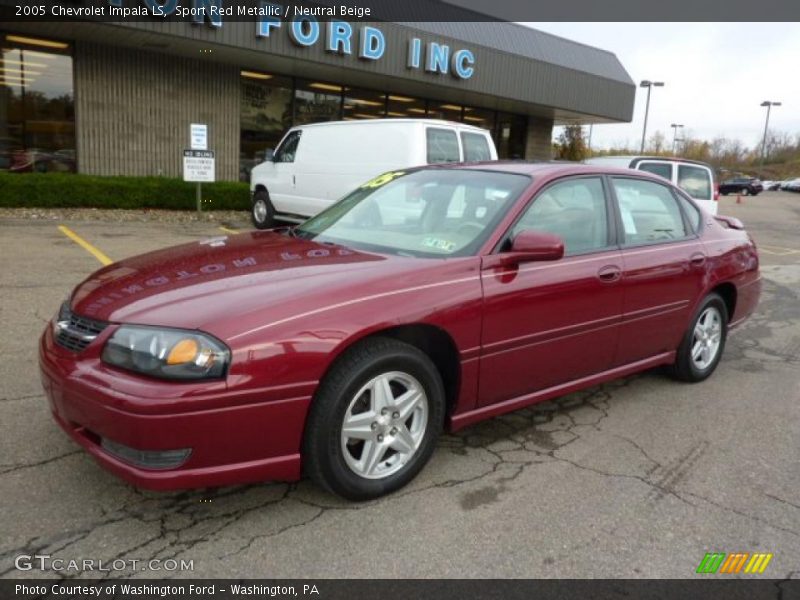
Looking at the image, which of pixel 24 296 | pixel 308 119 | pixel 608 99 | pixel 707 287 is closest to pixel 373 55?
pixel 308 119

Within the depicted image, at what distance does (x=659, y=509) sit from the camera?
3.00m

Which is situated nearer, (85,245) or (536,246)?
(536,246)

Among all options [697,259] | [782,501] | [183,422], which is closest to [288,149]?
[697,259]

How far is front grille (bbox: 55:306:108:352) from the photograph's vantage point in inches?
105

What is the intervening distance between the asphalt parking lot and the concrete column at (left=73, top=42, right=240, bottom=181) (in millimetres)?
10969

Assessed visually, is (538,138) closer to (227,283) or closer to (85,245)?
(85,245)

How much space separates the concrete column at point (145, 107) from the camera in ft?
45.0

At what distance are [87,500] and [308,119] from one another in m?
15.5

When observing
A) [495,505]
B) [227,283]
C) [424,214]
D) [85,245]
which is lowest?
[495,505]

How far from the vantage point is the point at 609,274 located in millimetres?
3797

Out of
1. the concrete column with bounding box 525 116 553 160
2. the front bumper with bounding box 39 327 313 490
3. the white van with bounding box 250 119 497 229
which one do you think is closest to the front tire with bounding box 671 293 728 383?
the front bumper with bounding box 39 327 313 490

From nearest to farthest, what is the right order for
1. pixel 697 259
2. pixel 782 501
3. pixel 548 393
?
pixel 782 501 < pixel 548 393 < pixel 697 259

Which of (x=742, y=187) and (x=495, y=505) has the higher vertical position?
(x=742, y=187)

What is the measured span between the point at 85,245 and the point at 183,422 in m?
7.72
